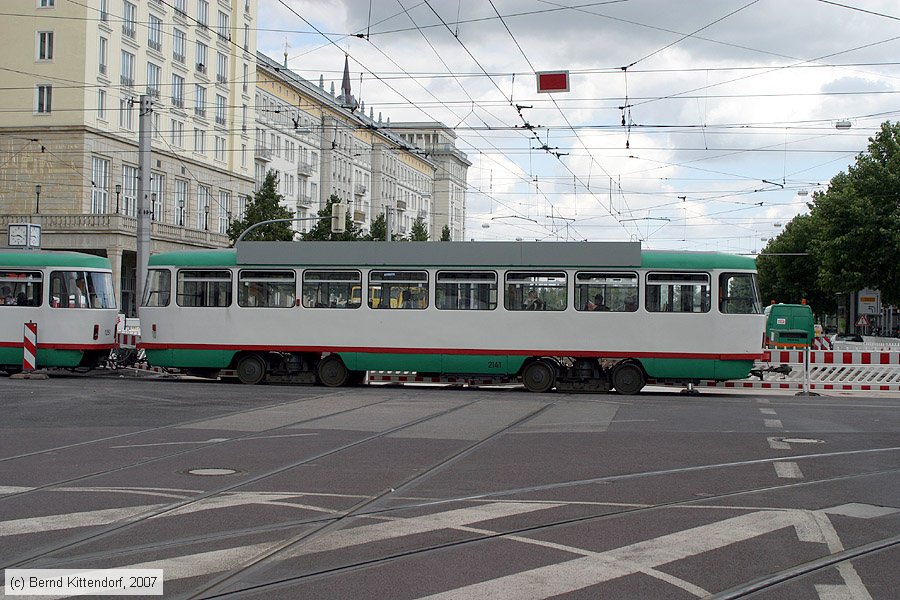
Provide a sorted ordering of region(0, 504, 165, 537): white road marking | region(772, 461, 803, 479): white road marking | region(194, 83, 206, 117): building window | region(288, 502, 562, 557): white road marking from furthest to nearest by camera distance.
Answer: region(194, 83, 206, 117): building window, region(772, 461, 803, 479): white road marking, region(0, 504, 165, 537): white road marking, region(288, 502, 562, 557): white road marking

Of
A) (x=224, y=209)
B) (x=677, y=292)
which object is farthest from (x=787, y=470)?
(x=224, y=209)

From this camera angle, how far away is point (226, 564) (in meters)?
7.08

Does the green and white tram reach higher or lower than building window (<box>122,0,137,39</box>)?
lower

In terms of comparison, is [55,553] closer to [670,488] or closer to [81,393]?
[670,488]

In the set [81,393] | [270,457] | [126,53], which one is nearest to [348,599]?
[270,457]

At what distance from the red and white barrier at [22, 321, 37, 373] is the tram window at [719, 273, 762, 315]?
16.0m

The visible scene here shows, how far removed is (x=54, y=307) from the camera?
2655 cm

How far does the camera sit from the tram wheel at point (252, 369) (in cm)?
2573

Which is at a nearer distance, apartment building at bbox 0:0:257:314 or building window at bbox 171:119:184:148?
apartment building at bbox 0:0:257:314

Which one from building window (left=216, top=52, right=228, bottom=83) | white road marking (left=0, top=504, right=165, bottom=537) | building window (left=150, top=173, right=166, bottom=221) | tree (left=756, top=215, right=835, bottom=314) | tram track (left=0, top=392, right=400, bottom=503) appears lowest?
tram track (left=0, top=392, right=400, bottom=503)

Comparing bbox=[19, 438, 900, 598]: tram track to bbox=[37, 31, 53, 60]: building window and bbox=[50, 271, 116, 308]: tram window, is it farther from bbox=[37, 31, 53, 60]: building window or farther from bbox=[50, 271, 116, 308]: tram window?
bbox=[37, 31, 53, 60]: building window

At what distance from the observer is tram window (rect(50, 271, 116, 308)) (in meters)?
26.7

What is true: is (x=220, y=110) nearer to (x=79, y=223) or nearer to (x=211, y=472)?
(x=79, y=223)

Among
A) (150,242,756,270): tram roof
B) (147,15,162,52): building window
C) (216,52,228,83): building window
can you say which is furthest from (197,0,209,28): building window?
(150,242,756,270): tram roof
